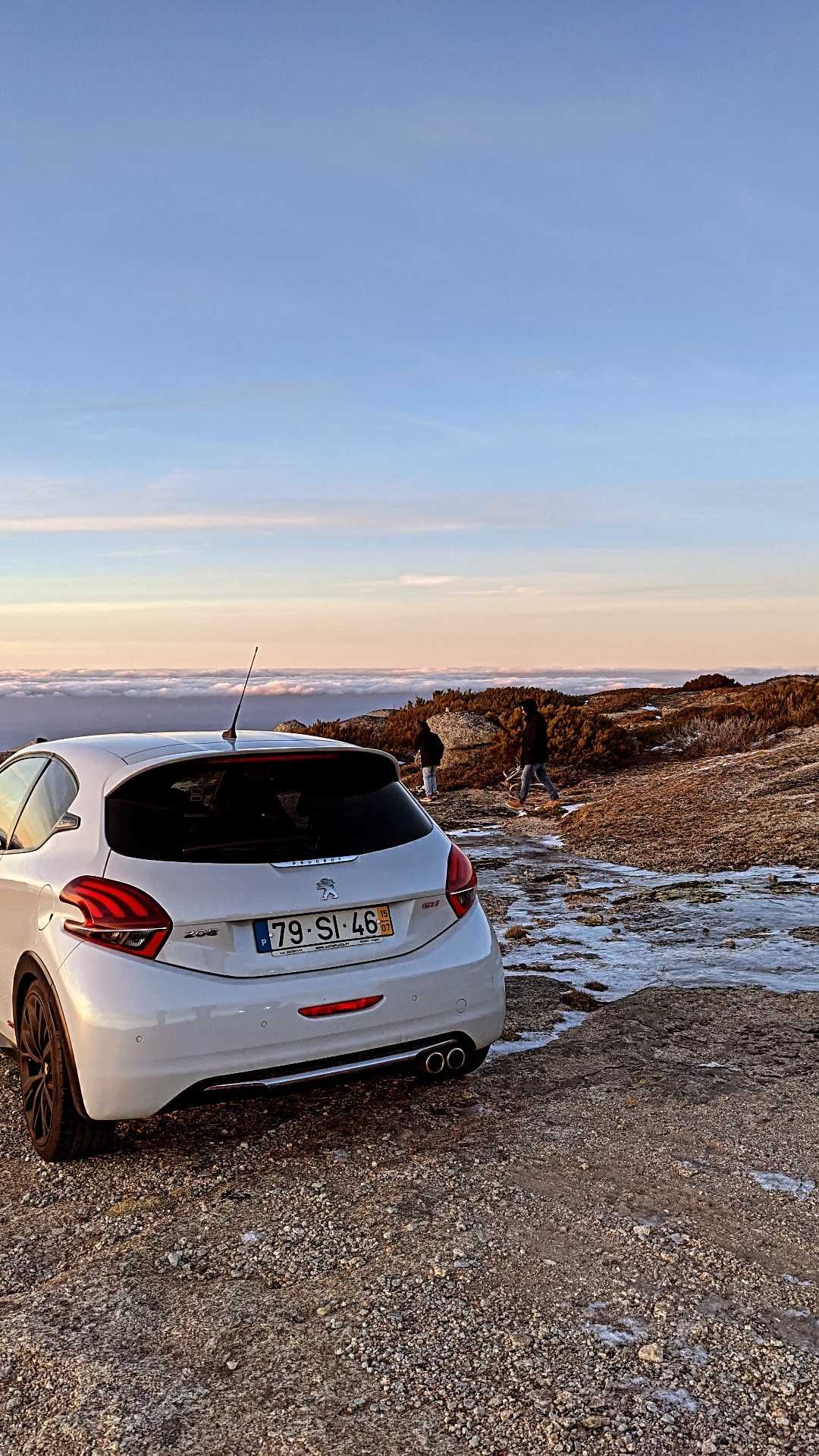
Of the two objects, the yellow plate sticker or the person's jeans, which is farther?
the person's jeans

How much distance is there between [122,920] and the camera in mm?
4078

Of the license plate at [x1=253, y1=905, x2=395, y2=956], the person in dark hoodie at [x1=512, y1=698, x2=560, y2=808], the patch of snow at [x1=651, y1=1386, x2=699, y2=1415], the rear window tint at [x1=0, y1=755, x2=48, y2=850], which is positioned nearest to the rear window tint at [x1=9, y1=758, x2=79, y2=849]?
the rear window tint at [x1=0, y1=755, x2=48, y2=850]

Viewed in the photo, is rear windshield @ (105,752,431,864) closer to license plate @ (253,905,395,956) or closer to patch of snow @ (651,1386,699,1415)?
license plate @ (253,905,395,956)

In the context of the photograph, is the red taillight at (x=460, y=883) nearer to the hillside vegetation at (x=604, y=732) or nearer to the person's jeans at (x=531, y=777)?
the person's jeans at (x=531, y=777)

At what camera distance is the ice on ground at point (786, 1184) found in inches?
157

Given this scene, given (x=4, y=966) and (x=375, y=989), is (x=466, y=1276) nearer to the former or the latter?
(x=375, y=989)

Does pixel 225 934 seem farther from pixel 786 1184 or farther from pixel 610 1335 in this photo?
pixel 786 1184

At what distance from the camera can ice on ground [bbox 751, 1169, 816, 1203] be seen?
398cm

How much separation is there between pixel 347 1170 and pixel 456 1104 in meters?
0.84

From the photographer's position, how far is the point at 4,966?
16.2ft

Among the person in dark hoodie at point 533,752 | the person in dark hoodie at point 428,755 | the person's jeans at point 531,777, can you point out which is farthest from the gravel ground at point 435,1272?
the person in dark hoodie at point 428,755

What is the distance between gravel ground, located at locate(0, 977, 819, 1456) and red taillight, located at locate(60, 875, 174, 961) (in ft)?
3.15

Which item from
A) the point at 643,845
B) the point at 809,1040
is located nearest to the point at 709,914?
the point at 809,1040

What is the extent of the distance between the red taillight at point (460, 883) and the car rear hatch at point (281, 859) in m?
0.05
